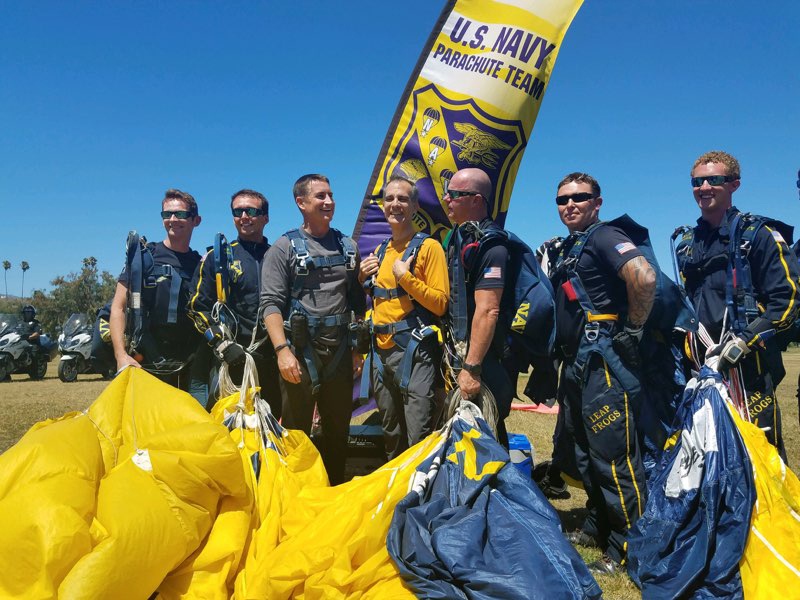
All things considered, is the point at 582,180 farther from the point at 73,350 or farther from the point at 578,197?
the point at 73,350

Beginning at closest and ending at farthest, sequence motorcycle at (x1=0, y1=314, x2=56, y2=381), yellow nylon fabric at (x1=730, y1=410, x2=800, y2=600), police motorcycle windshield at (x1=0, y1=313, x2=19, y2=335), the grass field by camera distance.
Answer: yellow nylon fabric at (x1=730, y1=410, x2=800, y2=600)
the grass field
motorcycle at (x1=0, y1=314, x2=56, y2=381)
police motorcycle windshield at (x1=0, y1=313, x2=19, y2=335)

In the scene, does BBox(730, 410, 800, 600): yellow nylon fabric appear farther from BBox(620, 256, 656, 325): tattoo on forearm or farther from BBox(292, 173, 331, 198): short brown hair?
BBox(292, 173, 331, 198): short brown hair

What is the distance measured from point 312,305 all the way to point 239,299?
733 millimetres

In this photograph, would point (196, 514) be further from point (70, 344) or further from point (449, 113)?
point (70, 344)

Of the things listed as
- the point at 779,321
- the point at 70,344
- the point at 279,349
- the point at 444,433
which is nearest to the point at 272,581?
the point at 444,433

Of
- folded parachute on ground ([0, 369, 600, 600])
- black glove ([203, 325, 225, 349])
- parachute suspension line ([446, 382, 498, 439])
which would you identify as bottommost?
folded parachute on ground ([0, 369, 600, 600])

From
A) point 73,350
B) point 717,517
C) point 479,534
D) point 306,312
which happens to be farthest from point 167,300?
point 73,350

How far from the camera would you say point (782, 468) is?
9.00 ft

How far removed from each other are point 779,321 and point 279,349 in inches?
118

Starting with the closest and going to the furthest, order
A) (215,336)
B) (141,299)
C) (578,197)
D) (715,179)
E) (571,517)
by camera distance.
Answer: (578,197) < (715,179) < (215,336) < (141,299) < (571,517)

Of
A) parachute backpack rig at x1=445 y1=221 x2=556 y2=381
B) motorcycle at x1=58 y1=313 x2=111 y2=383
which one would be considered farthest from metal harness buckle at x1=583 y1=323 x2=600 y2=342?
motorcycle at x1=58 y1=313 x2=111 y2=383

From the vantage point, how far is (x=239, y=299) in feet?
13.4

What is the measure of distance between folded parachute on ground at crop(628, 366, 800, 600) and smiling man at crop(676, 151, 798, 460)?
0.44 meters

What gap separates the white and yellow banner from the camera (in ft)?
18.0
